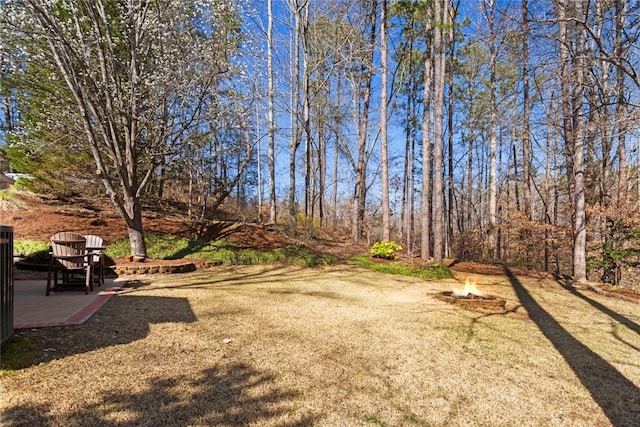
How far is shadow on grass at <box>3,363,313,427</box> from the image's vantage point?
5.83 ft

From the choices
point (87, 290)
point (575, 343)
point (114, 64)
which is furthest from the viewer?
point (114, 64)

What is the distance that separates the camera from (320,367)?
2689 mm

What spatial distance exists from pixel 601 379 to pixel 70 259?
6.32 metres

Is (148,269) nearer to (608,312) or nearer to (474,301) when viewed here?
(474,301)

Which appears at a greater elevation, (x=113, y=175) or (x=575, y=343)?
(x=113, y=175)

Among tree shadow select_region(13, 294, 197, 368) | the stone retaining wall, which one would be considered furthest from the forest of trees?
tree shadow select_region(13, 294, 197, 368)

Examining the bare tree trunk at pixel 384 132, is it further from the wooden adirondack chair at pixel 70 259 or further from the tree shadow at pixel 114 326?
the wooden adirondack chair at pixel 70 259

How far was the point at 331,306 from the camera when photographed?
15.6 feet

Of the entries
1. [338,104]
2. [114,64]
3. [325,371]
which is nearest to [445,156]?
[338,104]

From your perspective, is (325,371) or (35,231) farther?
(35,231)

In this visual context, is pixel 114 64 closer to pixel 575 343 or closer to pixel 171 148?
pixel 171 148

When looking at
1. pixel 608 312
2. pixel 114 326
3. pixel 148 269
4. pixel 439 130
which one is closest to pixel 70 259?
pixel 148 269

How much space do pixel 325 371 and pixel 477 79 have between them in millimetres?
17068

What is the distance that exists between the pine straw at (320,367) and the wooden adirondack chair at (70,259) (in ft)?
2.19
